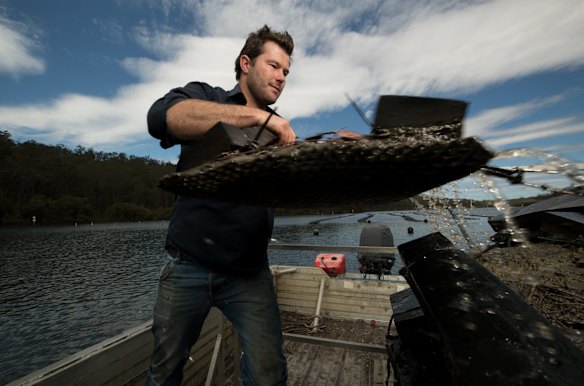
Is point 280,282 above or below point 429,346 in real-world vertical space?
below

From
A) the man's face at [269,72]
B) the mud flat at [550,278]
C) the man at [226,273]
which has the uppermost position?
the man's face at [269,72]

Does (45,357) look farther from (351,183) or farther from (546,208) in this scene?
(546,208)

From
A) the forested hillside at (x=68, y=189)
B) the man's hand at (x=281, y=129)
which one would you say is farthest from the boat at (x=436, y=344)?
the forested hillside at (x=68, y=189)

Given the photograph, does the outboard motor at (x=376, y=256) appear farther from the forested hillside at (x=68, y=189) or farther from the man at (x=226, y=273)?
the forested hillside at (x=68, y=189)

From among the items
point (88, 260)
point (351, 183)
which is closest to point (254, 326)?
point (351, 183)

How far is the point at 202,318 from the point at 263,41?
2.12m

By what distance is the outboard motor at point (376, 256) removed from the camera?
12.1 metres

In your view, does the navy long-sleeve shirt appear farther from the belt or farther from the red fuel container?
the red fuel container

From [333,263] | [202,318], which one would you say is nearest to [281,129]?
[202,318]

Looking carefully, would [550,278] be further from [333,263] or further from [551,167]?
[333,263]

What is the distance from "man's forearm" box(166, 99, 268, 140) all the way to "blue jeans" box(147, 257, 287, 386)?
1.09m

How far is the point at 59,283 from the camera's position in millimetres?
31406

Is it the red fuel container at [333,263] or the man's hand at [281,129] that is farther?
the red fuel container at [333,263]

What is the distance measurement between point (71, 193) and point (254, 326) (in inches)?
5669
